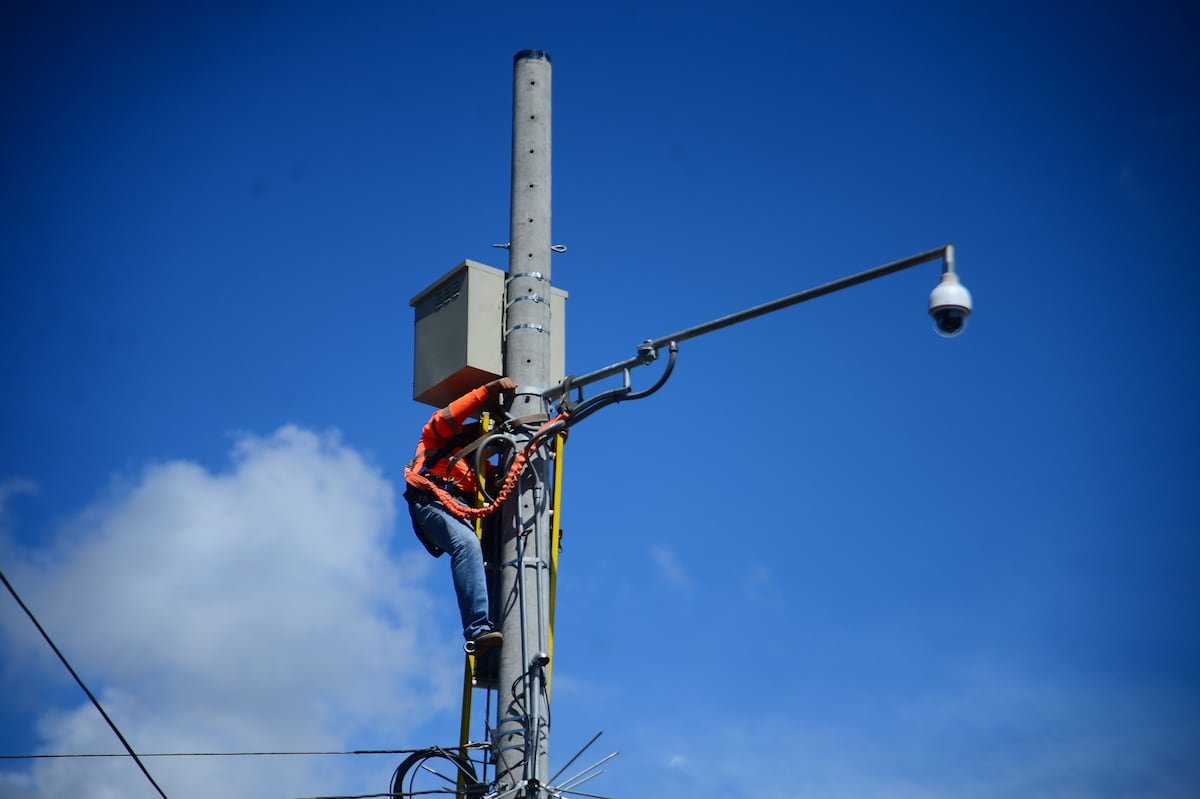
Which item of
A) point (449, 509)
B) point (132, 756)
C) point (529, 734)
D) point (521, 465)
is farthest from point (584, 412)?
point (132, 756)

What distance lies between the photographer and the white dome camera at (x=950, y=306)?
8914 millimetres

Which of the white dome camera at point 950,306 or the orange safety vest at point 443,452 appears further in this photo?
the orange safety vest at point 443,452

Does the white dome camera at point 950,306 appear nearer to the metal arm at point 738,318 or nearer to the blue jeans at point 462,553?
the metal arm at point 738,318

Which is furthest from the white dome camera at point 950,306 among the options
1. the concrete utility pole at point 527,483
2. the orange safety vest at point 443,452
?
the orange safety vest at point 443,452

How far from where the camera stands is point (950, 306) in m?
8.91

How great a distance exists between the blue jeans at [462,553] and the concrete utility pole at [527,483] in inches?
6.4

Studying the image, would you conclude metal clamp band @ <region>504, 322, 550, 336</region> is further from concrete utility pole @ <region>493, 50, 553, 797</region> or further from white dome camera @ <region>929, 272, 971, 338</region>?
white dome camera @ <region>929, 272, 971, 338</region>

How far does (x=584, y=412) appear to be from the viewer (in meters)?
10.5

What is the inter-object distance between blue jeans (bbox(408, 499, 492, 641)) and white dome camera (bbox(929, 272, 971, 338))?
3.62m

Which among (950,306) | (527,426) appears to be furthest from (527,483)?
(950,306)

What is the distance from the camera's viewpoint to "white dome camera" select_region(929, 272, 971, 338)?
351 inches

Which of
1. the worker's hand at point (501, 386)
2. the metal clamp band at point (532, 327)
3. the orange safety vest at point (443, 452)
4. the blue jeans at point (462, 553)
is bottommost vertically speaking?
the blue jeans at point (462, 553)

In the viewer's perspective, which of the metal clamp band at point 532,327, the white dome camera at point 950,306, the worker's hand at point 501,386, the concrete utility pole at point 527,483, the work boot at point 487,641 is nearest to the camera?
the white dome camera at point 950,306

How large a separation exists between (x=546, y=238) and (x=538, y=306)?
55cm
